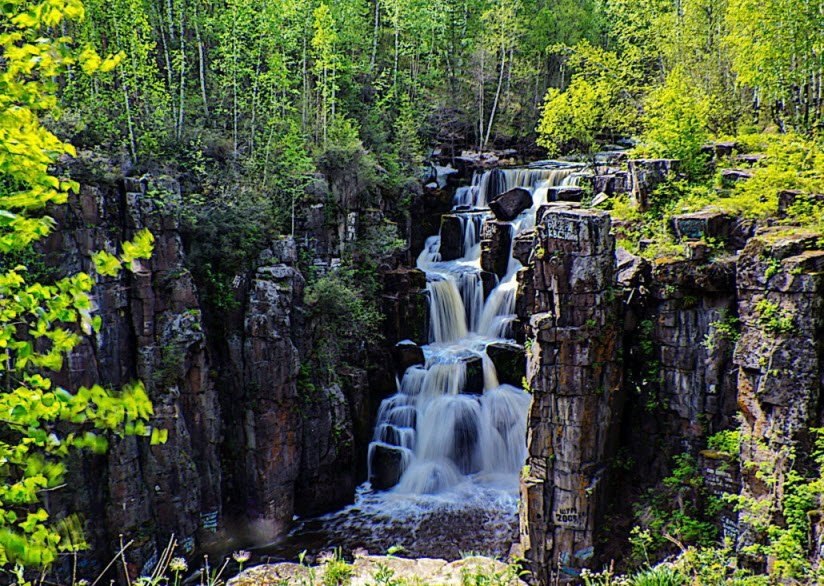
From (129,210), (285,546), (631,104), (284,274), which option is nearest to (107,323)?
(129,210)

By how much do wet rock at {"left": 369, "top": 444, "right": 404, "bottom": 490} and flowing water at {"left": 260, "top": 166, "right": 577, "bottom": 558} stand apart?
0.12 meters

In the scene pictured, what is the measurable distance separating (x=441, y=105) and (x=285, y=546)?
1030 inches

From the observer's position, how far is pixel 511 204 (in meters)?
25.7

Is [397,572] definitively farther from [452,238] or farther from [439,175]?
[439,175]

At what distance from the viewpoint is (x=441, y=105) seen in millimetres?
35938

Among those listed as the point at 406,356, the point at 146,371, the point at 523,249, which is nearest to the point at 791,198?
the point at 523,249

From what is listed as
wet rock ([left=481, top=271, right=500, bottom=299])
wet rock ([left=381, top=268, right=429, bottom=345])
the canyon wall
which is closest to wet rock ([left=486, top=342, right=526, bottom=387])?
wet rock ([left=481, top=271, right=500, bottom=299])

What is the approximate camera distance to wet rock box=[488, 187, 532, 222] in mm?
25672

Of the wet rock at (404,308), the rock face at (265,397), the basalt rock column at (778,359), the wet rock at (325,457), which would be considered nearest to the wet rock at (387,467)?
the wet rock at (325,457)

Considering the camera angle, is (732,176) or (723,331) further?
(732,176)

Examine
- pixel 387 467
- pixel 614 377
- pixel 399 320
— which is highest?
pixel 399 320

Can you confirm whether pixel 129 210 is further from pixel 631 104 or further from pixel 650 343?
pixel 631 104

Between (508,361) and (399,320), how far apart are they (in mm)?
4573

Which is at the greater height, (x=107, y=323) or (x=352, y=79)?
(x=352, y=79)
